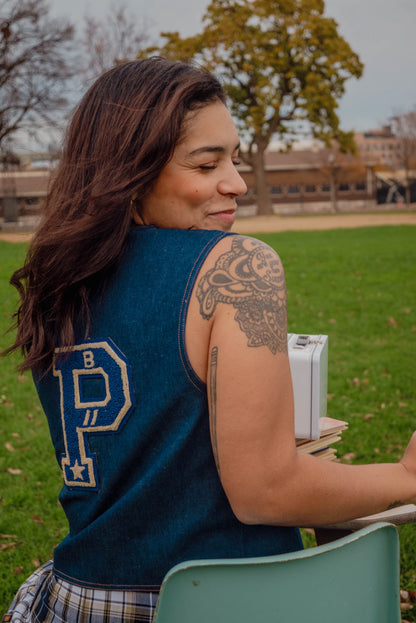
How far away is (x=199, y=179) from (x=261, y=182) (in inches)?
1789

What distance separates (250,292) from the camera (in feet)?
3.55

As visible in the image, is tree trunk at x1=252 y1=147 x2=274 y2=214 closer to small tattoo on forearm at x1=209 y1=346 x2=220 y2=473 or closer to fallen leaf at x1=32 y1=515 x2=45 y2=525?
fallen leaf at x1=32 y1=515 x2=45 y2=525

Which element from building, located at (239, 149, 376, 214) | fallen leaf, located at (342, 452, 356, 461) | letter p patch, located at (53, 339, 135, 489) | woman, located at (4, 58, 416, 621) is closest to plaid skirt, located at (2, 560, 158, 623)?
woman, located at (4, 58, 416, 621)

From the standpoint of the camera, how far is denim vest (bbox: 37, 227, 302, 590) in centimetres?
110

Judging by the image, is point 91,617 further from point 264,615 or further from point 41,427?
point 41,427

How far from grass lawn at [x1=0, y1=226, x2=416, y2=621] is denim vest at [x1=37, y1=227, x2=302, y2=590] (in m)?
1.01

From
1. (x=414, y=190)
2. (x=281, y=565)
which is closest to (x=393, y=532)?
(x=281, y=565)

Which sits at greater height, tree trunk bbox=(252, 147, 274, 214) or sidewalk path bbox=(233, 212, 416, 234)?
tree trunk bbox=(252, 147, 274, 214)

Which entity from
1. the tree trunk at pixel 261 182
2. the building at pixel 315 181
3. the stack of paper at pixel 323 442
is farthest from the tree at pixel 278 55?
the stack of paper at pixel 323 442

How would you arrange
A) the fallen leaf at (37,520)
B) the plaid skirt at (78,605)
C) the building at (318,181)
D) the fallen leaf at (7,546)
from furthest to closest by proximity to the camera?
the building at (318,181) → the fallen leaf at (37,520) → the fallen leaf at (7,546) → the plaid skirt at (78,605)

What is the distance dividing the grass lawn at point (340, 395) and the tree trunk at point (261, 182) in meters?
31.7

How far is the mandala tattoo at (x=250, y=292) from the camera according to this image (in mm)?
1062

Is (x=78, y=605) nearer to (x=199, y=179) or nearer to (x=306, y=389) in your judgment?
(x=306, y=389)

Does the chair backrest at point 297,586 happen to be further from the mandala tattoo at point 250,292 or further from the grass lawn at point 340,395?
the grass lawn at point 340,395
